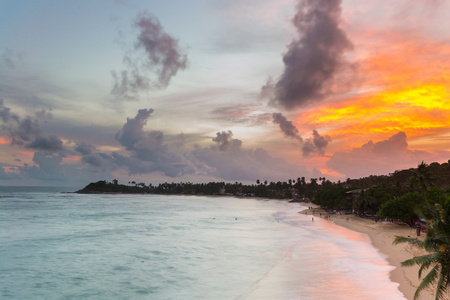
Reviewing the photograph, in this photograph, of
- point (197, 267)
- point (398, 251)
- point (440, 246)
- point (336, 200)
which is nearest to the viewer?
point (440, 246)

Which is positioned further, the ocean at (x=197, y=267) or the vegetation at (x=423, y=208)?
the ocean at (x=197, y=267)

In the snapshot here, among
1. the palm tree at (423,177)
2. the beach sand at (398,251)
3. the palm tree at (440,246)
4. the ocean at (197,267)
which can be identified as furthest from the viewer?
the palm tree at (423,177)

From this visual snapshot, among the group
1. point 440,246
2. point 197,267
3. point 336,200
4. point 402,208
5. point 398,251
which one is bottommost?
point 197,267

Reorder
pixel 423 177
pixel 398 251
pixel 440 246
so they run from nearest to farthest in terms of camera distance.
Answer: pixel 440 246, pixel 398 251, pixel 423 177

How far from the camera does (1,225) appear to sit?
84.4 metres

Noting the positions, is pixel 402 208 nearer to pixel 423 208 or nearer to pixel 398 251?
pixel 398 251

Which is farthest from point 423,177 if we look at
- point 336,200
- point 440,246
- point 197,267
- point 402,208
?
point 440,246

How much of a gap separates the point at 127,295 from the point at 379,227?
2253 inches

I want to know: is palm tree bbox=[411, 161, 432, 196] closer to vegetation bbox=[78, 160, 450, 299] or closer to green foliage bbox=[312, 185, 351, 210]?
vegetation bbox=[78, 160, 450, 299]

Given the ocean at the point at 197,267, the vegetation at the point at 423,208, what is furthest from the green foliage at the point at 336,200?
the ocean at the point at 197,267

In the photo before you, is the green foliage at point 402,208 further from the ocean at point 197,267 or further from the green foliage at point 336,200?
the green foliage at point 336,200

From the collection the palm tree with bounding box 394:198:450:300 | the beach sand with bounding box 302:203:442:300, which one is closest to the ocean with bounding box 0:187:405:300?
the beach sand with bounding box 302:203:442:300

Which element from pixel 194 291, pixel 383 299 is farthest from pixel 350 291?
pixel 194 291

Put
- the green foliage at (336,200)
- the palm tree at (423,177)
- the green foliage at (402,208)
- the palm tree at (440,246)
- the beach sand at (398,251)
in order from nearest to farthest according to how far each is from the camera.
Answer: the palm tree at (440,246), the beach sand at (398,251), the green foliage at (402,208), the palm tree at (423,177), the green foliage at (336,200)
